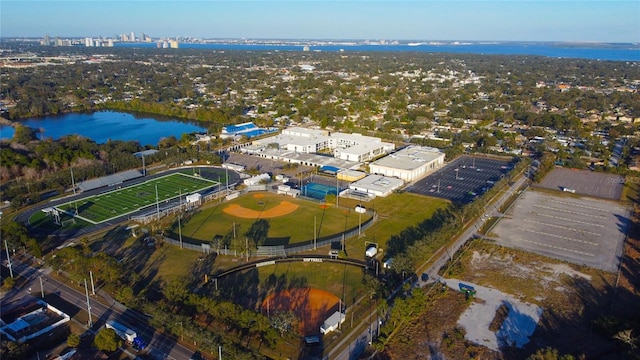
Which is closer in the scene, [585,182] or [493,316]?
[493,316]

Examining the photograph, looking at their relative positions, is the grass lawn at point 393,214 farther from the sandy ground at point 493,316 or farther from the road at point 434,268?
the sandy ground at point 493,316

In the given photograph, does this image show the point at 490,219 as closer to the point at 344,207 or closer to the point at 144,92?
the point at 344,207

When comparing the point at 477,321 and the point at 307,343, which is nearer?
the point at 307,343

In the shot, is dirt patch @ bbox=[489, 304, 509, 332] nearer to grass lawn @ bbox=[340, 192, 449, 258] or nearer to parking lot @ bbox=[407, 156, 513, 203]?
grass lawn @ bbox=[340, 192, 449, 258]

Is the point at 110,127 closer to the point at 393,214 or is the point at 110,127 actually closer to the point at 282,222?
the point at 282,222

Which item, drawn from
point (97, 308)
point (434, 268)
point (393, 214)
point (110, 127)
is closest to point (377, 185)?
point (393, 214)

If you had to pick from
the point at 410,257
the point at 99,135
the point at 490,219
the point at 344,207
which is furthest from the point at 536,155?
A: the point at 99,135

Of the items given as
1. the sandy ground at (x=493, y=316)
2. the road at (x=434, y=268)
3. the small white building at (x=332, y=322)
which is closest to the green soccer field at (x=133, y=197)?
the small white building at (x=332, y=322)
